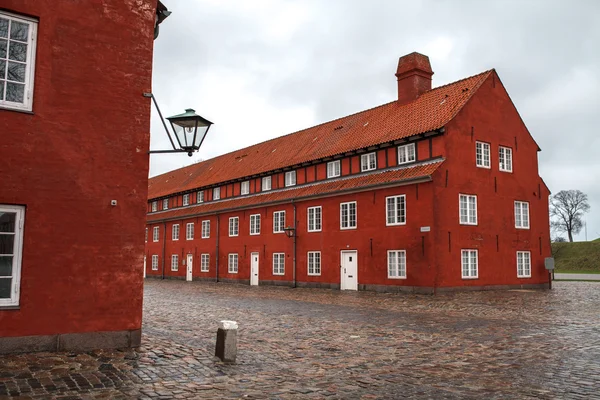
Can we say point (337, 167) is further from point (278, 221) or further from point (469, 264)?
point (469, 264)

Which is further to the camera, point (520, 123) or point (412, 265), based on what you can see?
point (520, 123)

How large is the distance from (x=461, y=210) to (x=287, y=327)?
14331 mm

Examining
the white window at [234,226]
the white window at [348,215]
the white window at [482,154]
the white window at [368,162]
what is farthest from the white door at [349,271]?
the white window at [234,226]

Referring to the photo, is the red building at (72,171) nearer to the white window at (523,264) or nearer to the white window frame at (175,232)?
the white window at (523,264)

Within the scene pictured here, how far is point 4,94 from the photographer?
7.86 metres

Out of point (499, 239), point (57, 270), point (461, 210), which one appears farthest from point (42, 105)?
point (499, 239)

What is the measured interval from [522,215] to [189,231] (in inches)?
967

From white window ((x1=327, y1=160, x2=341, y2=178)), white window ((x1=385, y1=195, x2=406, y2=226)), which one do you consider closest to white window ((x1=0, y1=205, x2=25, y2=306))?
white window ((x1=385, y1=195, x2=406, y2=226))

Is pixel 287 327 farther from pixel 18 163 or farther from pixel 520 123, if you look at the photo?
pixel 520 123

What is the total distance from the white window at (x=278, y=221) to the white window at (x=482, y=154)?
1174 cm

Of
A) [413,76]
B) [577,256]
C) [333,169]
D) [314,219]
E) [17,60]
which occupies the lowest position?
[577,256]

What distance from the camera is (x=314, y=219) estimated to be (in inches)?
1134

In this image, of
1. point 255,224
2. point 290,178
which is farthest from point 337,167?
point 255,224

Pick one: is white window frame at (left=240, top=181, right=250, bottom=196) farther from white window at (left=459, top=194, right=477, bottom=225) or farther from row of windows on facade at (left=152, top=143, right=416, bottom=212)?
white window at (left=459, top=194, right=477, bottom=225)
